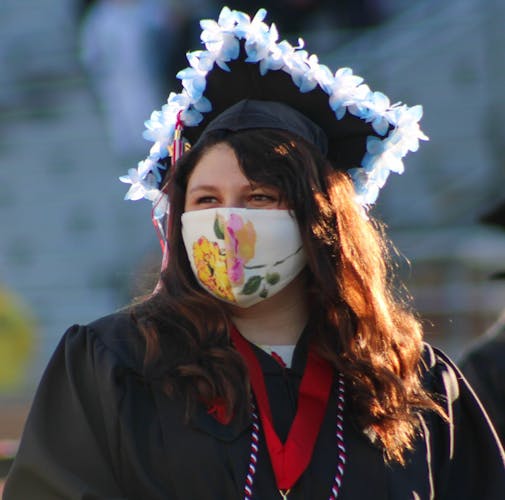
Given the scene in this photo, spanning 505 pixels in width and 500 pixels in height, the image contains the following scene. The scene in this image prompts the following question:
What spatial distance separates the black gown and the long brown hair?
0.05 meters

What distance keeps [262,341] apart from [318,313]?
17 cm

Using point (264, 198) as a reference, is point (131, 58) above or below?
below

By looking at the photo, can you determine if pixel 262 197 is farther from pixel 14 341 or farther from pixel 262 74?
pixel 14 341

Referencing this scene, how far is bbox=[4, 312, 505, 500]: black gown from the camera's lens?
121 inches

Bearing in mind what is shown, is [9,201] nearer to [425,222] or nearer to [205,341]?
[425,222]

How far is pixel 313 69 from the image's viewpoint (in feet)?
11.4

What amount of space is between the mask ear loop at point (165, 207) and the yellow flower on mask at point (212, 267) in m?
0.13

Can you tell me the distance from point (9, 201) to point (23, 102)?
81 centimetres

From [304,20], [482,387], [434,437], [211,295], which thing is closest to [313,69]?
[211,295]

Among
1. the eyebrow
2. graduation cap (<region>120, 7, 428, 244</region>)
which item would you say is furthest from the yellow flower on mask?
graduation cap (<region>120, 7, 428, 244</region>)

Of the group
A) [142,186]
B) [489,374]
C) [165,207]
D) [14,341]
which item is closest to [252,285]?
[165,207]

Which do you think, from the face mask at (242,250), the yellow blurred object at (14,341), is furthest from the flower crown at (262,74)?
the yellow blurred object at (14,341)

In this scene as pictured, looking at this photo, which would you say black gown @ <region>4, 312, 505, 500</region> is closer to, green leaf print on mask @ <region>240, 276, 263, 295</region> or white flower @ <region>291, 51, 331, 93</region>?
green leaf print on mask @ <region>240, 276, 263, 295</region>

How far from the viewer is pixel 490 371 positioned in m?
4.52
